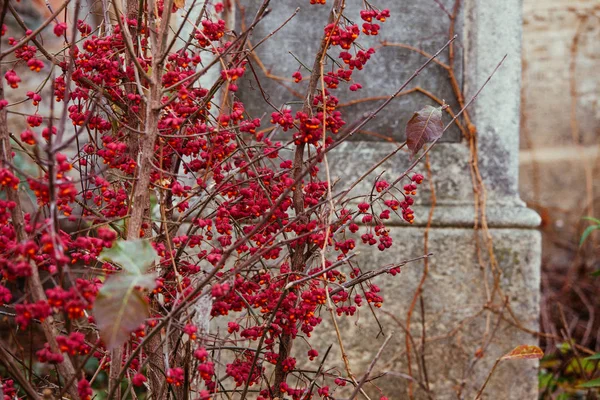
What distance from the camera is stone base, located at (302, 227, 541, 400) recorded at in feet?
8.96

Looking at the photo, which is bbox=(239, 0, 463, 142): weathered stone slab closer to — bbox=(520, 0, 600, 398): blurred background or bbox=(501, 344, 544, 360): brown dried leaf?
bbox=(501, 344, 544, 360): brown dried leaf

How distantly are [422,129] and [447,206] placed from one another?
123 cm

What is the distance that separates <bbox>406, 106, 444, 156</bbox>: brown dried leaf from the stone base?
Answer: 116 cm

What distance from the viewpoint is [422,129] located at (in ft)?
5.54

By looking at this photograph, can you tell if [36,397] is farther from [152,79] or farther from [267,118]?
[267,118]

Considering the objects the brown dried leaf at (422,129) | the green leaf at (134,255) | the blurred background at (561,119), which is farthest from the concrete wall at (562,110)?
the green leaf at (134,255)

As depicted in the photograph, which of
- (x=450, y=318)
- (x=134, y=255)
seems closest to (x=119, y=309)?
(x=134, y=255)

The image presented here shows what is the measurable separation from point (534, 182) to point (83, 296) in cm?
511

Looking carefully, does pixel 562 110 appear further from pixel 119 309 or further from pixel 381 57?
pixel 119 309

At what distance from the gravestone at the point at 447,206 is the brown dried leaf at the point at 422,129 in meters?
1.12

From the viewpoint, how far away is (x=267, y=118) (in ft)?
9.52

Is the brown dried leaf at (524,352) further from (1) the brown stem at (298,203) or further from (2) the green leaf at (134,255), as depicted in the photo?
(2) the green leaf at (134,255)

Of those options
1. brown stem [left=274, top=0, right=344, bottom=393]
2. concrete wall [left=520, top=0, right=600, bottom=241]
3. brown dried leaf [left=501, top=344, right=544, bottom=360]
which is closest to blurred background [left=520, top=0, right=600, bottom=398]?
concrete wall [left=520, top=0, right=600, bottom=241]

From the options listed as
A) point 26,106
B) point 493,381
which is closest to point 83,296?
point 493,381
